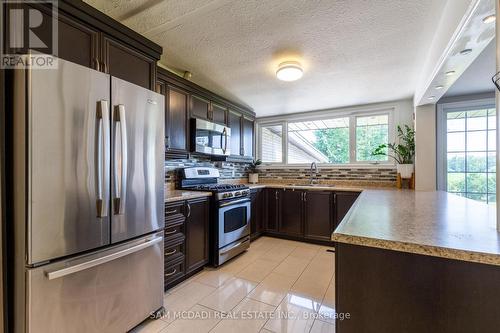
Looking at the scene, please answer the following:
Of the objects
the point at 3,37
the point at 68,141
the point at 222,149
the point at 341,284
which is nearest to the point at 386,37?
the point at 341,284

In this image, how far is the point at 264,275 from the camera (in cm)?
252

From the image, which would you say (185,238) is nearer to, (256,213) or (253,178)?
(256,213)

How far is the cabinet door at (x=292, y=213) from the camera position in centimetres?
364

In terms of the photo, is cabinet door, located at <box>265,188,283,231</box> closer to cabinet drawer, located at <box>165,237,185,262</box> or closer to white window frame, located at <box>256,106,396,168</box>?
white window frame, located at <box>256,106,396,168</box>

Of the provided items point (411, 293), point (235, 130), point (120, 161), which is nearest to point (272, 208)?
point (235, 130)

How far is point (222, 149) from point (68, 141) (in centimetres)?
218

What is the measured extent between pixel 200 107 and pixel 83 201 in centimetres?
201

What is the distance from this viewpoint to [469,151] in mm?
3141

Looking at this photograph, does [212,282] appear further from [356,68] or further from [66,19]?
[356,68]

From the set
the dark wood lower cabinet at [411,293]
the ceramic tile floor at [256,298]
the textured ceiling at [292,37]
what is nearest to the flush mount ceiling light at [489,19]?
the textured ceiling at [292,37]

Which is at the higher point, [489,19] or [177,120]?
[489,19]

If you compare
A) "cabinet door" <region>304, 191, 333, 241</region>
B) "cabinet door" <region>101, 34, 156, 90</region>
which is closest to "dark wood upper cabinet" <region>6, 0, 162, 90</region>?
"cabinet door" <region>101, 34, 156, 90</region>

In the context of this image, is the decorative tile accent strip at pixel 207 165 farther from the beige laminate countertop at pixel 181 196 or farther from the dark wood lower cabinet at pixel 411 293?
the dark wood lower cabinet at pixel 411 293

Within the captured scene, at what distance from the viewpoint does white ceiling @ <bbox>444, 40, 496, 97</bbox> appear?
219 centimetres
